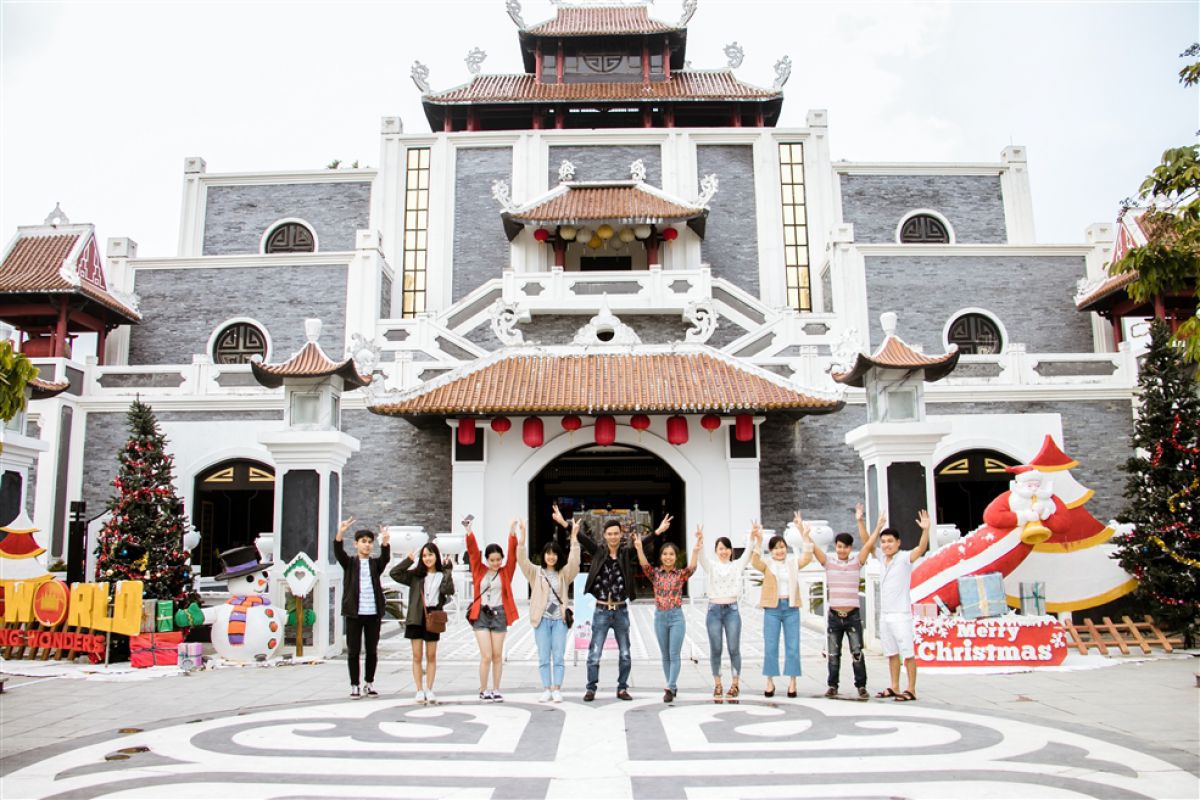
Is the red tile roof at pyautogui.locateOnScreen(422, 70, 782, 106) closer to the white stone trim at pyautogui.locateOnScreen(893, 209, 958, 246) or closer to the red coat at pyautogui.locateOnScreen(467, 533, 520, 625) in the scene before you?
the white stone trim at pyautogui.locateOnScreen(893, 209, 958, 246)

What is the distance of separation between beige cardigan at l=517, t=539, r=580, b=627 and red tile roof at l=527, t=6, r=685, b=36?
74.1 feet

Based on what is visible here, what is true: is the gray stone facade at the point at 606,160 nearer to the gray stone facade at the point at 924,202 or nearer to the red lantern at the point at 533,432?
the gray stone facade at the point at 924,202

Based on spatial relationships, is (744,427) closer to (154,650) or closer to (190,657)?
(190,657)

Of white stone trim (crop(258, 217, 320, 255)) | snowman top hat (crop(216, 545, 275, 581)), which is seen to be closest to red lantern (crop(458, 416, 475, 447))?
snowman top hat (crop(216, 545, 275, 581))

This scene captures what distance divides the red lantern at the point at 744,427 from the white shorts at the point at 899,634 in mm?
9055

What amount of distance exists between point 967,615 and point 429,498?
10779mm

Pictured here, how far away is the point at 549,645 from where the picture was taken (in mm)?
7375

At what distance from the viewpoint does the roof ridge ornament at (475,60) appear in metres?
27.4

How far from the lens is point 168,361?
20.4 meters

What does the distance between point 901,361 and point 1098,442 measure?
8697 mm

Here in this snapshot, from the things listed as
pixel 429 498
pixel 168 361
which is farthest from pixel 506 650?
pixel 168 361

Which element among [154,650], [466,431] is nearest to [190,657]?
[154,650]

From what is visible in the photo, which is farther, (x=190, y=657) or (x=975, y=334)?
(x=975, y=334)

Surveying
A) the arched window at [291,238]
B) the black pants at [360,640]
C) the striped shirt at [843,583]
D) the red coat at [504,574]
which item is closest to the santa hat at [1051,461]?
the striped shirt at [843,583]
